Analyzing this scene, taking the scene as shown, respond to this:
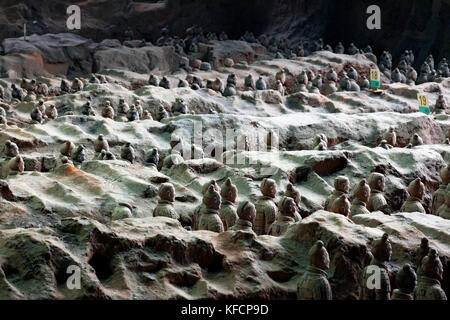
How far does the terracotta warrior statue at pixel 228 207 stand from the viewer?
5.14m

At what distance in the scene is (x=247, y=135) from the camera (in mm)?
7828

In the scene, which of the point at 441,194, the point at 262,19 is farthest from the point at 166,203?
the point at 262,19

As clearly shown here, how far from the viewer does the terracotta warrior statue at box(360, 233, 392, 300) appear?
3756mm

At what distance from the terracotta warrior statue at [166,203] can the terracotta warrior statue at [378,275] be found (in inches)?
69.1

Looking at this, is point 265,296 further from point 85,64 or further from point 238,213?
point 85,64

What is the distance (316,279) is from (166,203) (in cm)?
185

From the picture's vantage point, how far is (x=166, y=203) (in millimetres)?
5246

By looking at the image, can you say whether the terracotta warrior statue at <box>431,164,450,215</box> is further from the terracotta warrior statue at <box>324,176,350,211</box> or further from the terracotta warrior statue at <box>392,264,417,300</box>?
the terracotta warrior statue at <box>392,264,417,300</box>

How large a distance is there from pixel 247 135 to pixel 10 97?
17.3ft

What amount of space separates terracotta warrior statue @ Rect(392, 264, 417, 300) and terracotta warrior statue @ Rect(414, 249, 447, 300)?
0.21 feet

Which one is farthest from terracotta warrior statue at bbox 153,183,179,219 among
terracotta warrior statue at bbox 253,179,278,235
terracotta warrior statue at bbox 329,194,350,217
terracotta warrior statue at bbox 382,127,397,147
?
terracotta warrior statue at bbox 382,127,397,147

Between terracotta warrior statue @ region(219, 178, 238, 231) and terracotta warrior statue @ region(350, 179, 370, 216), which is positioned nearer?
terracotta warrior statue @ region(219, 178, 238, 231)

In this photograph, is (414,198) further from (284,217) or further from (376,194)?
(284,217)

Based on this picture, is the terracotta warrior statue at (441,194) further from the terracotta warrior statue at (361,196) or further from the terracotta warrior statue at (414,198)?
the terracotta warrior statue at (361,196)
